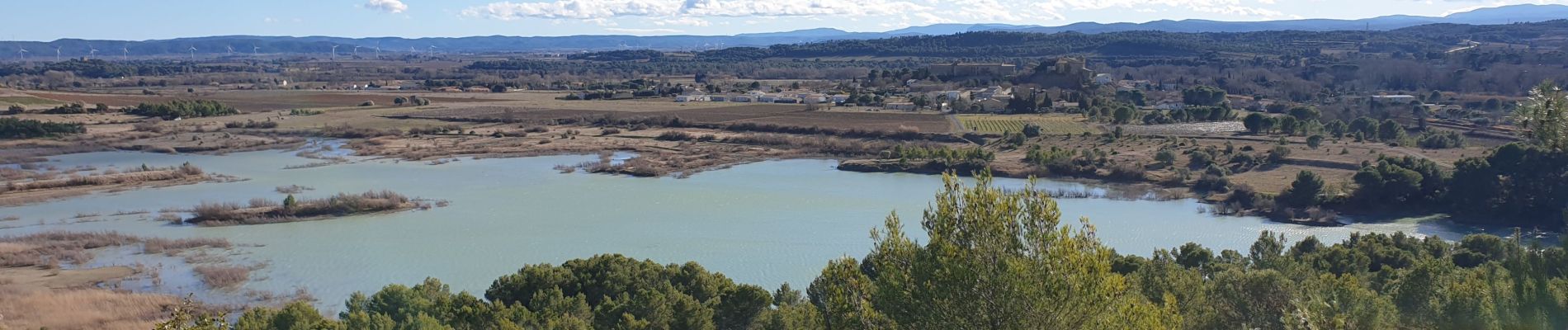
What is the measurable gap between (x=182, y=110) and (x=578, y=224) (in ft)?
96.6

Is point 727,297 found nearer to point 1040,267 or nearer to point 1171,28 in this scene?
point 1040,267

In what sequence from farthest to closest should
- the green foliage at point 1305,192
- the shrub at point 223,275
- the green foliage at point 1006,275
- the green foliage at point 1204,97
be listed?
the green foliage at point 1204,97 < the green foliage at point 1305,192 < the shrub at point 223,275 < the green foliage at point 1006,275

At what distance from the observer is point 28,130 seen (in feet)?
115

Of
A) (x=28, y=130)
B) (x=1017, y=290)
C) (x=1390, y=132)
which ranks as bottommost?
(x=28, y=130)

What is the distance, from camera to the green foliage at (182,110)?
43.3m

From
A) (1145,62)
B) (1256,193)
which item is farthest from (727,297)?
(1145,62)

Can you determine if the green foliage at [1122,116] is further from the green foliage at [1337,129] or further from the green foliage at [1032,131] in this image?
the green foliage at [1337,129]

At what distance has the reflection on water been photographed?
1712 centimetres

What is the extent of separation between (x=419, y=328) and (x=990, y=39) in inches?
3874

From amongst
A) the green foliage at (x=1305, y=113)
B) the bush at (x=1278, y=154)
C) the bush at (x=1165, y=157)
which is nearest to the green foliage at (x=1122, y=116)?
the green foliage at (x=1305, y=113)

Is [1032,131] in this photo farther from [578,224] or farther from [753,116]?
[578,224]

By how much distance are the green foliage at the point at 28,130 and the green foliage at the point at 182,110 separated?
7054 mm

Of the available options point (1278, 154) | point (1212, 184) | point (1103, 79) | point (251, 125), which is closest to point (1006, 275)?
point (1212, 184)

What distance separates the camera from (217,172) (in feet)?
92.0
